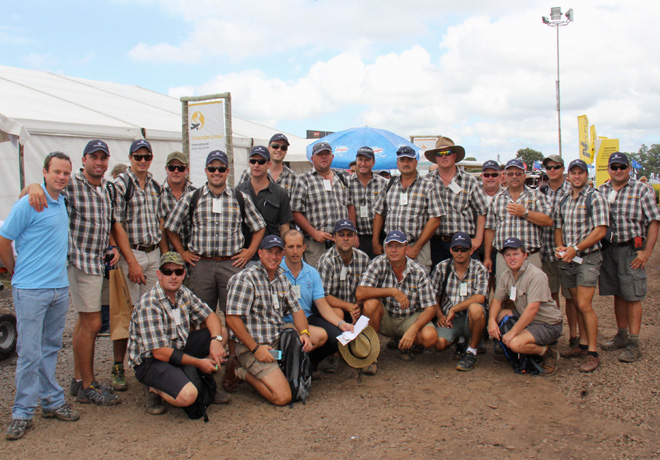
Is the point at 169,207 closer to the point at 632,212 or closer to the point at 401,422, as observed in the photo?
the point at 401,422

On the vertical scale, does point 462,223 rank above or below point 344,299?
above

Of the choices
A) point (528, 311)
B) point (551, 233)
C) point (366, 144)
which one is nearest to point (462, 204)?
point (551, 233)

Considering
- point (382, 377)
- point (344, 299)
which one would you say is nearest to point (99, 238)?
point (344, 299)

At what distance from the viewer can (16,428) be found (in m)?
3.62

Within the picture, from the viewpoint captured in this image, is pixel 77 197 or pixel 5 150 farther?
pixel 5 150

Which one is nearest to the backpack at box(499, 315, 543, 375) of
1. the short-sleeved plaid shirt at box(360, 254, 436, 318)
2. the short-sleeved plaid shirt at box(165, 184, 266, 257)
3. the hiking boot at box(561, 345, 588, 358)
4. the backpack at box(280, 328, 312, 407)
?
the hiking boot at box(561, 345, 588, 358)

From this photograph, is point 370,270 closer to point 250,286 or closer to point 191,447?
point 250,286

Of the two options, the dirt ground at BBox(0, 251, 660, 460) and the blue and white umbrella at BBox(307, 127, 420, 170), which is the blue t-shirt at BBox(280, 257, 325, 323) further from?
the blue and white umbrella at BBox(307, 127, 420, 170)

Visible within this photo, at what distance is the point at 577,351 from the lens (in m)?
5.36

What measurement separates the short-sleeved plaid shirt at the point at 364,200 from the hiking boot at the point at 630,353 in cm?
299

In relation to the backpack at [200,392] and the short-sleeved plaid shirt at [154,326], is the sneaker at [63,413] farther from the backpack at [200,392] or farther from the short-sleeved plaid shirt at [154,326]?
the backpack at [200,392]

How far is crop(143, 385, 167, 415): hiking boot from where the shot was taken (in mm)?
4078

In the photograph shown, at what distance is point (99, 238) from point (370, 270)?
2.59 metres

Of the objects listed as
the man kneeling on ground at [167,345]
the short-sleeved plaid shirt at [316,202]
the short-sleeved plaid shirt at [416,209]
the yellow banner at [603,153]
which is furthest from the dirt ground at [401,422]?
the yellow banner at [603,153]
